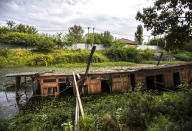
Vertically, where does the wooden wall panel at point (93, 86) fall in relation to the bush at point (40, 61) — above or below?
below

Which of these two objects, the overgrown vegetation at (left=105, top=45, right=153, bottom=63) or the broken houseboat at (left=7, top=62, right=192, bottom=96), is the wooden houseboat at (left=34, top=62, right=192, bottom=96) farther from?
the overgrown vegetation at (left=105, top=45, right=153, bottom=63)

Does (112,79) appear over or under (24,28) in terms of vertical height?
under

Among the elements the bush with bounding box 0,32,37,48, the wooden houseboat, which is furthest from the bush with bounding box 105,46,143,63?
the bush with bounding box 0,32,37,48

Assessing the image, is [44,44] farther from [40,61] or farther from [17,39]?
[17,39]

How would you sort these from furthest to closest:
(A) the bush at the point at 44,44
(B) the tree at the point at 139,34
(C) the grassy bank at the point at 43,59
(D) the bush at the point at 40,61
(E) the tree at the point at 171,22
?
(B) the tree at the point at 139,34
(A) the bush at the point at 44,44
(D) the bush at the point at 40,61
(C) the grassy bank at the point at 43,59
(E) the tree at the point at 171,22

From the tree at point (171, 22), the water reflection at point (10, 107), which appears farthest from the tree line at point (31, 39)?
the tree at point (171, 22)

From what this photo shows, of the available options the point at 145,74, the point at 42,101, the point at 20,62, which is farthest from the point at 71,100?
the point at 20,62

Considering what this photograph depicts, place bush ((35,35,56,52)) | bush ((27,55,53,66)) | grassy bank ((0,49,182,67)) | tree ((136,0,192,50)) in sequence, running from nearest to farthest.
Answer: tree ((136,0,192,50))
grassy bank ((0,49,182,67))
bush ((27,55,53,66))
bush ((35,35,56,52))

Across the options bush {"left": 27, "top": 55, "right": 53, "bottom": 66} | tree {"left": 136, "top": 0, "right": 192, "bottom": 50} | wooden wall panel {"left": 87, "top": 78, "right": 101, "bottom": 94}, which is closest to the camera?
tree {"left": 136, "top": 0, "right": 192, "bottom": 50}

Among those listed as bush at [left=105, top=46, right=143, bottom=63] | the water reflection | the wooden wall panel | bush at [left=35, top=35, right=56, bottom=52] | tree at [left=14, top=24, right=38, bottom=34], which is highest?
tree at [left=14, top=24, right=38, bottom=34]

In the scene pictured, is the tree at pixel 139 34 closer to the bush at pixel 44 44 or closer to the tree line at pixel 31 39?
the tree line at pixel 31 39

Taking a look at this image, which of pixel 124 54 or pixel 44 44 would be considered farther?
pixel 124 54

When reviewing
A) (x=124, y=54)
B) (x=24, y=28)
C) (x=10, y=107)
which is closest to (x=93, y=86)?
(x=10, y=107)

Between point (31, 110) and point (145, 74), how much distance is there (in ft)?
39.4
